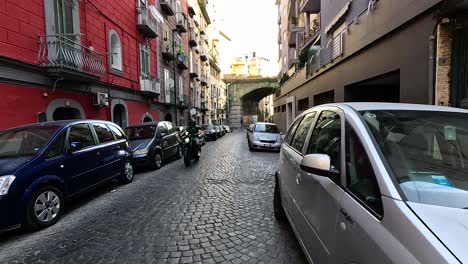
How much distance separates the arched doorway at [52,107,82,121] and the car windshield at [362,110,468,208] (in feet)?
36.9

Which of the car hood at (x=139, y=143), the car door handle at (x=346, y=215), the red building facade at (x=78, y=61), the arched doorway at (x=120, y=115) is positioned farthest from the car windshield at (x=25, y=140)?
the arched doorway at (x=120, y=115)

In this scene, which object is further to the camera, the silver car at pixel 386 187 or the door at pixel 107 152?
the door at pixel 107 152

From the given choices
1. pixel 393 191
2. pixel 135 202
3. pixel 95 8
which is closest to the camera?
pixel 393 191

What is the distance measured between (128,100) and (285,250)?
14369mm

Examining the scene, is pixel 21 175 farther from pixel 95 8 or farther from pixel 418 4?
pixel 95 8

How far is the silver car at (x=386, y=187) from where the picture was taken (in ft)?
4.31

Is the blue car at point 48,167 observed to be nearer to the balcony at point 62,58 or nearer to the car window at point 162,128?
the car window at point 162,128

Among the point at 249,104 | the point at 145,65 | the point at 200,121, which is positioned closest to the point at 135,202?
the point at 145,65

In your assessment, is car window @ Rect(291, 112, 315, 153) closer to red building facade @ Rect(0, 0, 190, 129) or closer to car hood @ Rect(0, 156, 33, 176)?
car hood @ Rect(0, 156, 33, 176)

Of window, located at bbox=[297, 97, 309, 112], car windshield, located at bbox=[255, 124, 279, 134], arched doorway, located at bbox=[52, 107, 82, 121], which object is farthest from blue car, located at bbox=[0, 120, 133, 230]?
→ window, located at bbox=[297, 97, 309, 112]

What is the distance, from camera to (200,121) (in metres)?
39.5

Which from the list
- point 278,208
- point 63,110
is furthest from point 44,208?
point 63,110

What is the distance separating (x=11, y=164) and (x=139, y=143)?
514 cm

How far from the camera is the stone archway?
975 cm
